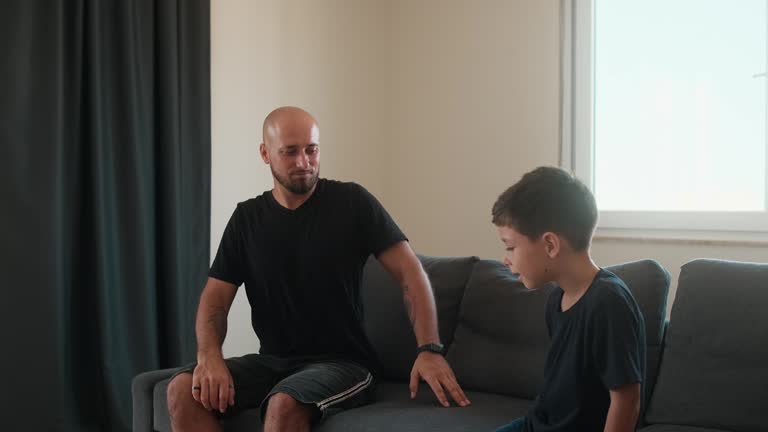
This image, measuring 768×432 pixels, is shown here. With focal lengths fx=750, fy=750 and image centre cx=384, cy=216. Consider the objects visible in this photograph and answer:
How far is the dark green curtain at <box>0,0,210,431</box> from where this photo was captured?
271cm

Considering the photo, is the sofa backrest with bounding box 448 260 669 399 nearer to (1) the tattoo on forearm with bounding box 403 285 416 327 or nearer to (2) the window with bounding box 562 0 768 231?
(1) the tattoo on forearm with bounding box 403 285 416 327

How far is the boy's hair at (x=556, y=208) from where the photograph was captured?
5.11ft

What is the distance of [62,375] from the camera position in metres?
2.79

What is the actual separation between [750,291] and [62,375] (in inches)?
92.2

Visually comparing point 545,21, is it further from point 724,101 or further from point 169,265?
point 169,265

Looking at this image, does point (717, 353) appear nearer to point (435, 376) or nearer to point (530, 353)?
point (530, 353)

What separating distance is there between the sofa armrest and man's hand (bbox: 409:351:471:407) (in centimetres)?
80

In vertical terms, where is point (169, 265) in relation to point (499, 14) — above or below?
below

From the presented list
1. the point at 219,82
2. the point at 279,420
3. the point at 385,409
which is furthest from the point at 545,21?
the point at 279,420

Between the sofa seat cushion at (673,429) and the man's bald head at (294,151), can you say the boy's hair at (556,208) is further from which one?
the man's bald head at (294,151)

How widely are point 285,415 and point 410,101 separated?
2602 millimetres

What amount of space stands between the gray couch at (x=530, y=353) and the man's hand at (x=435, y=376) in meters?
0.06

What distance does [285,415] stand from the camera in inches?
73.9

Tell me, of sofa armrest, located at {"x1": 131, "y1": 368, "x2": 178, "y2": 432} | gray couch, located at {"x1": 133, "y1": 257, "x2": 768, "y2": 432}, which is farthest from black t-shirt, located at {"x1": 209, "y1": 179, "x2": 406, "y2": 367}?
sofa armrest, located at {"x1": 131, "y1": 368, "x2": 178, "y2": 432}
